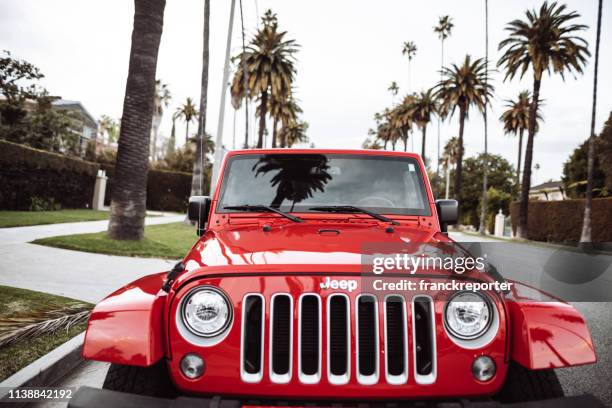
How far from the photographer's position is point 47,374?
3.47 metres

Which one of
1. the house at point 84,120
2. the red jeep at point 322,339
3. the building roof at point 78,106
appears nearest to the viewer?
the red jeep at point 322,339

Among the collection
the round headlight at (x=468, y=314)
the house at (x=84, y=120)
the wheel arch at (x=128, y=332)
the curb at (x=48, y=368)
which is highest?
the house at (x=84, y=120)

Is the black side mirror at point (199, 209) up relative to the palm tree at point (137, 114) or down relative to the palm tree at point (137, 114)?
down

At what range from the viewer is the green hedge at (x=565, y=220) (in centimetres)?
2638

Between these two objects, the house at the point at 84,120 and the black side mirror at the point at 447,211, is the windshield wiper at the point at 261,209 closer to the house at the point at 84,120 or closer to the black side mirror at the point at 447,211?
the black side mirror at the point at 447,211

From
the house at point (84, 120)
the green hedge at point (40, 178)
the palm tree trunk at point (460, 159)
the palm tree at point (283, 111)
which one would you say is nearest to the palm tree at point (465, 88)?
the palm tree trunk at point (460, 159)

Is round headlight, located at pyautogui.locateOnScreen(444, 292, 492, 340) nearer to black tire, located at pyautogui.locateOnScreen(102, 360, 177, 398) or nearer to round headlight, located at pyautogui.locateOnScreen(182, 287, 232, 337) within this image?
round headlight, located at pyautogui.locateOnScreen(182, 287, 232, 337)

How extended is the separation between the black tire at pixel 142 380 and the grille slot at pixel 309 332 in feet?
2.05

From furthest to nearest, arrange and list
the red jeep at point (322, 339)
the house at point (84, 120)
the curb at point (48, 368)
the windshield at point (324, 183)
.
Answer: the house at point (84, 120)
the windshield at point (324, 183)
the curb at point (48, 368)
the red jeep at point (322, 339)

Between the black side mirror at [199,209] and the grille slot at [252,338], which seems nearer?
the grille slot at [252,338]

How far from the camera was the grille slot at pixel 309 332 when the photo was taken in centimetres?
205

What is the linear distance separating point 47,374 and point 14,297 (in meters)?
2.50

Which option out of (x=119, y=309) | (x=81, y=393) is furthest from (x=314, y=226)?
(x=81, y=393)

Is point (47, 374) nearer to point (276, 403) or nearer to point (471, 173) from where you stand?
point (276, 403)
